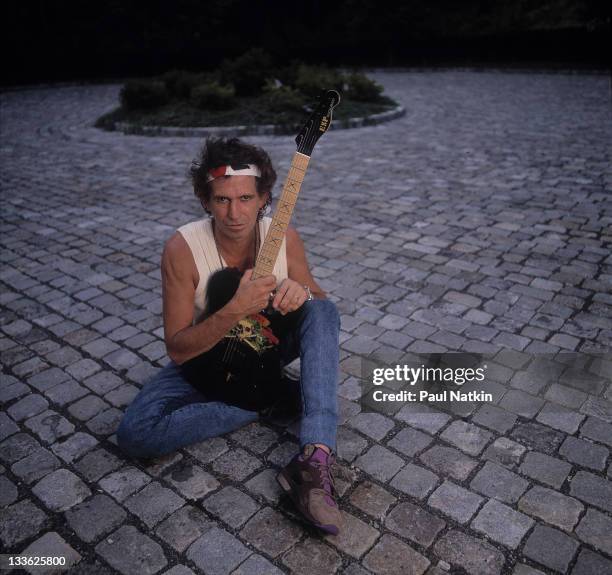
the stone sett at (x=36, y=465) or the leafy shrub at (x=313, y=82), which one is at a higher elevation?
the leafy shrub at (x=313, y=82)

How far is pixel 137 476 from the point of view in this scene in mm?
2816

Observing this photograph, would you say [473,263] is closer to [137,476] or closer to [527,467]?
[527,467]

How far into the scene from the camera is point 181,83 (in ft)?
49.9

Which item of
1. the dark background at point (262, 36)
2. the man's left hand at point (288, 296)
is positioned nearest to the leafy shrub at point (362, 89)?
Answer: the dark background at point (262, 36)

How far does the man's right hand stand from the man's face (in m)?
0.38

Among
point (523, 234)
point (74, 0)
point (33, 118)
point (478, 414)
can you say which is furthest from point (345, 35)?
point (478, 414)

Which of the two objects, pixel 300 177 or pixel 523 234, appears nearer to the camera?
pixel 300 177

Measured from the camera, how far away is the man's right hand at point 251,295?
2547 mm

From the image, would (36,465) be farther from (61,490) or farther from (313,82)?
(313,82)

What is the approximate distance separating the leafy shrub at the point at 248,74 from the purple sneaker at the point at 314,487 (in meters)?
14.0

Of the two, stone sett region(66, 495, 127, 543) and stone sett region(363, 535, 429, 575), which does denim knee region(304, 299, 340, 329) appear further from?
stone sett region(66, 495, 127, 543)

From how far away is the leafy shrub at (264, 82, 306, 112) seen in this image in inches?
→ 504

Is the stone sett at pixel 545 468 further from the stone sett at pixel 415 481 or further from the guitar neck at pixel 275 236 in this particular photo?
the guitar neck at pixel 275 236

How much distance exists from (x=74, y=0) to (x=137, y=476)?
94.0ft
